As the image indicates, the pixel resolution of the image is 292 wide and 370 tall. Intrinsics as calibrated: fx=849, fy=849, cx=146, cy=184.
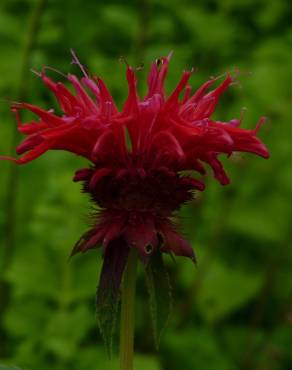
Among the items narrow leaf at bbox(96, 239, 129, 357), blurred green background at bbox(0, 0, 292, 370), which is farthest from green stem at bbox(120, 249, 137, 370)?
blurred green background at bbox(0, 0, 292, 370)

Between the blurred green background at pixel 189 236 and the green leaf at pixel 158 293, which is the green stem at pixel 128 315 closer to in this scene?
the green leaf at pixel 158 293

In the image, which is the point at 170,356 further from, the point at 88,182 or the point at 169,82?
the point at 88,182

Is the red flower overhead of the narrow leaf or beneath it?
overhead

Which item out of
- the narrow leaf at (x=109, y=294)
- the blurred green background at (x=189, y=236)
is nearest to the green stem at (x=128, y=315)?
the narrow leaf at (x=109, y=294)

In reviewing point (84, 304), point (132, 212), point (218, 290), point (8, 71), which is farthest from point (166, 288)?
point (8, 71)

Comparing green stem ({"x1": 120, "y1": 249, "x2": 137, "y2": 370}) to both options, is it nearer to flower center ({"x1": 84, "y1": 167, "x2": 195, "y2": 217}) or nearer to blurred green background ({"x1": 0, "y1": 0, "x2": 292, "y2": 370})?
flower center ({"x1": 84, "y1": 167, "x2": 195, "y2": 217})

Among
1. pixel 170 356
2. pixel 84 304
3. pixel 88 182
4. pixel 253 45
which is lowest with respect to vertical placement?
pixel 170 356
